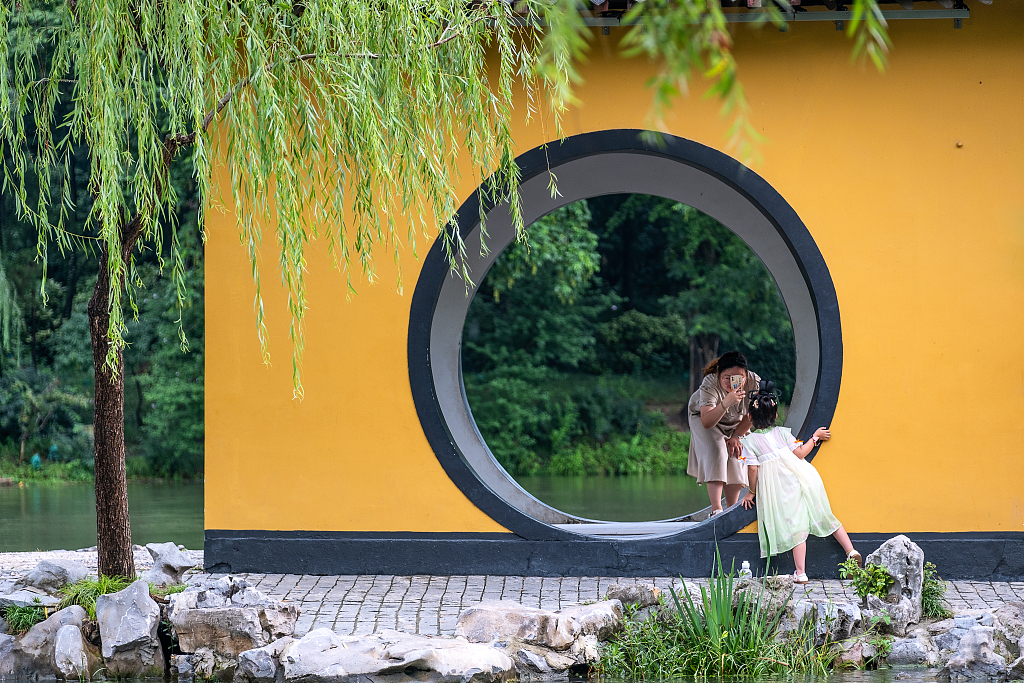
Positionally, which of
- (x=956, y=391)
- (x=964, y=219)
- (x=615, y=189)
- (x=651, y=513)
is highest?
(x=615, y=189)

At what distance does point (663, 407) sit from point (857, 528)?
12770 millimetres

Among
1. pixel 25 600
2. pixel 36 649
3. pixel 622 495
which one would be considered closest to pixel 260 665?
pixel 36 649

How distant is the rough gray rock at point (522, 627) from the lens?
3.73m

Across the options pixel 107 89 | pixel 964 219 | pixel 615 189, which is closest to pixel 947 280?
pixel 964 219

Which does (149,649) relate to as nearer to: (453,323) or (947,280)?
(453,323)

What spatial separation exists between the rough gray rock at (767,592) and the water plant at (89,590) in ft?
8.39

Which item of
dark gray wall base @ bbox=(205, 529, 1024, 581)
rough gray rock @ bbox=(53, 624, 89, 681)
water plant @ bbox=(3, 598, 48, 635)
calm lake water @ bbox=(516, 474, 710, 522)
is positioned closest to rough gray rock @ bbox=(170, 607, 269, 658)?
rough gray rock @ bbox=(53, 624, 89, 681)

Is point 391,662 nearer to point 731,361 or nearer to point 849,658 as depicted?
point 849,658

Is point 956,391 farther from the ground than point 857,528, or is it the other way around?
point 956,391

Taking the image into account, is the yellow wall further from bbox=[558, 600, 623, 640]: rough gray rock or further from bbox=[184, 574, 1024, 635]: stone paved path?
bbox=[558, 600, 623, 640]: rough gray rock

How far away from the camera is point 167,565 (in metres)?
5.04

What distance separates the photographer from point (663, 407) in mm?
17688

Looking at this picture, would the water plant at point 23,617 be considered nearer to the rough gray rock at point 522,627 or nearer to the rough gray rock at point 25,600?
the rough gray rock at point 25,600

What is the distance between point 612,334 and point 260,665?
48.0ft
